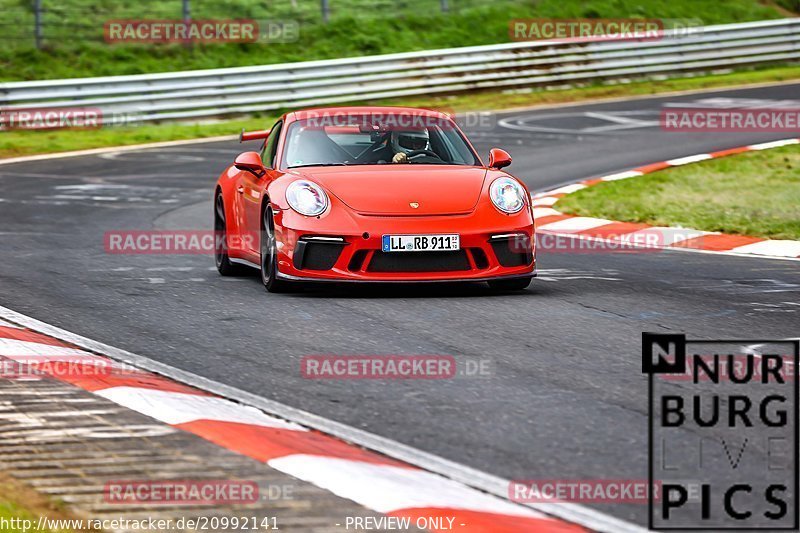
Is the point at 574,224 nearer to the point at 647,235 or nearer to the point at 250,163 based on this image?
the point at 647,235

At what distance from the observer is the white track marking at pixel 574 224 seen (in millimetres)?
13961

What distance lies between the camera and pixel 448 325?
7922 millimetres

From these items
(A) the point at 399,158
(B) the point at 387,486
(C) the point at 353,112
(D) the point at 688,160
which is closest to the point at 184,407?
(B) the point at 387,486

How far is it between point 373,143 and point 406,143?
0.24 meters

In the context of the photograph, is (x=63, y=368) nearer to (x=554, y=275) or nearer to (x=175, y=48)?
(x=554, y=275)

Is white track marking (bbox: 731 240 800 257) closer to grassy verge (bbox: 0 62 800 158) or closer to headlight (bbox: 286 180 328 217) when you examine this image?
headlight (bbox: 286 180 328 217)

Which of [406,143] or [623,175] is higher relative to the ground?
[406,143]

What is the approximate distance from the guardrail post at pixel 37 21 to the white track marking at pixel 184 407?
24.1m

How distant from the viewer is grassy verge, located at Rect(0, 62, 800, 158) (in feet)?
77.2

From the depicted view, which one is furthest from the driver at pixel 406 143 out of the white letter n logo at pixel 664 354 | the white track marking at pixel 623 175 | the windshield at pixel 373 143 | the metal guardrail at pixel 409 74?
the metal guardrail at pixel 409 74

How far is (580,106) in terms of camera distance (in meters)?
27.8

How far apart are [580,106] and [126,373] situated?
72.2 ft

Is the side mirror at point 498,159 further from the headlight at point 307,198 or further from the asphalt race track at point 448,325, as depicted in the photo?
the headlight at point 307,198

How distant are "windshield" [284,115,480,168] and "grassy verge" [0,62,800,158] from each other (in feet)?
42.5
